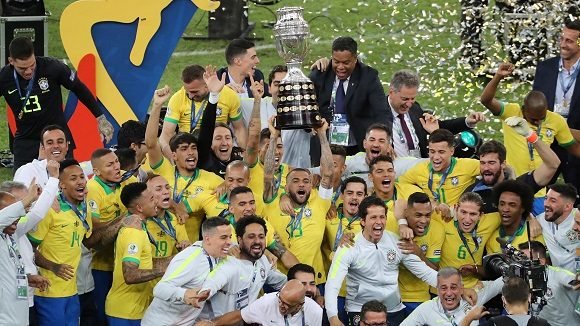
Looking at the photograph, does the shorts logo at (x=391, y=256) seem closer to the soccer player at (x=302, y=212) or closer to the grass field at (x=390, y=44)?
the soccer player at (x=302, y=212)

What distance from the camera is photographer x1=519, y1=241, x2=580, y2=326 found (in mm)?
12805

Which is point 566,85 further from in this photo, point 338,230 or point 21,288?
point 21,288

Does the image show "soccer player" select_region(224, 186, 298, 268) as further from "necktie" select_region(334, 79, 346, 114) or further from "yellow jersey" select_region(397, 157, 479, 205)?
"necktie" select_region(334, 79, 346, 114)

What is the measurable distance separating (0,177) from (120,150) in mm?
4267

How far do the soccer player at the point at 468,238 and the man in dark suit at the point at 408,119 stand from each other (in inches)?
47.3

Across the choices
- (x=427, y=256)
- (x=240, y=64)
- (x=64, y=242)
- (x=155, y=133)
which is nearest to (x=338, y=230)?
(x=427, y=256)

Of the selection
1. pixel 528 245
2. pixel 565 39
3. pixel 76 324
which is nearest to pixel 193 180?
pixel 76 324

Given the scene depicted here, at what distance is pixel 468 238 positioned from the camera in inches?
A: 518

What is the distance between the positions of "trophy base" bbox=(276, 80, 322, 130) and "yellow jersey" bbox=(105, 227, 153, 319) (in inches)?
54.6

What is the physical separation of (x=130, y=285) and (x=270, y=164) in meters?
1.45

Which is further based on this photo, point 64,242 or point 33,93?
point 33,93

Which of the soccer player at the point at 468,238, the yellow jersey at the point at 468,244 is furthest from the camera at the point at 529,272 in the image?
the yellow jersey at the point at 468,244

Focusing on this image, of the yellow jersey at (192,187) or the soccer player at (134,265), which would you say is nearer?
the soccer player at (134,265)

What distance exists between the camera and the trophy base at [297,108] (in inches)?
501
